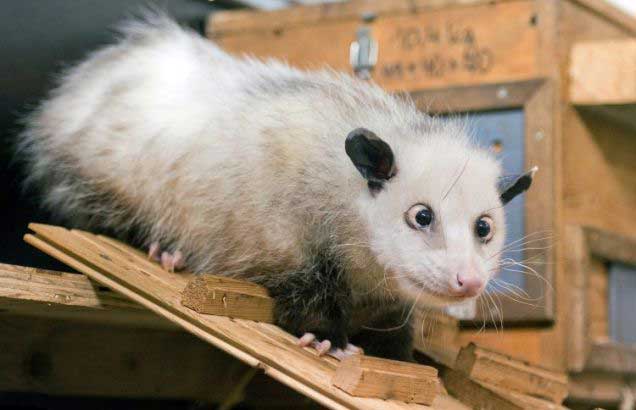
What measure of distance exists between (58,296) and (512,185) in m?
1.17

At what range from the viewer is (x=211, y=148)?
2615 mm

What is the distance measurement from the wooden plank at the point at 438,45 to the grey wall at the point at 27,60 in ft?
2.41

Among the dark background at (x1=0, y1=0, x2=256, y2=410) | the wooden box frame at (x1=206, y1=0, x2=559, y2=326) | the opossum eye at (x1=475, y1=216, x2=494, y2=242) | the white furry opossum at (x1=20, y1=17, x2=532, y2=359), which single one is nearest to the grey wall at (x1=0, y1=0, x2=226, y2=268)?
the dark background at (x1=0, y1=0, x2=256, y2=410)

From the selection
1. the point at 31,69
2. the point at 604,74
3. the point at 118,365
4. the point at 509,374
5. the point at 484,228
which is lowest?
the point at 118,365

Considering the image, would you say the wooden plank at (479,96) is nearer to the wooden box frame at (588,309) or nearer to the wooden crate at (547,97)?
the wooden crate at (547,97)

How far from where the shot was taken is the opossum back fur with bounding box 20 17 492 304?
2387 millimetres

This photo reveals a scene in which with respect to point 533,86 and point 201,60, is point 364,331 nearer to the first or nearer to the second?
point 201,60

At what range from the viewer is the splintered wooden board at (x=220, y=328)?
6.46 ft

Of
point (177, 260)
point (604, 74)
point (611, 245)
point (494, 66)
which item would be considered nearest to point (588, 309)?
point (611, 245)

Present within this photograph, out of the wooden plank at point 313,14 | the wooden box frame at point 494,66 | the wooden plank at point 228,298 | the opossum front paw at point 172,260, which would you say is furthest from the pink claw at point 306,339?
the wooden plank at point 313,14

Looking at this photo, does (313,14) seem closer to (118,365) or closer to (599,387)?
(118,365)

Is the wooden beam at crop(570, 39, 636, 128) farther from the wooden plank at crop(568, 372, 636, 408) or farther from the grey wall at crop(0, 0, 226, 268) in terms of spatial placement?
the grey wall at crop(0, 0, 226, 268)

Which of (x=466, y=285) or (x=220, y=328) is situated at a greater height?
(x=466, y=285)

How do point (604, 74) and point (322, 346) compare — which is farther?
point (604, 74)
